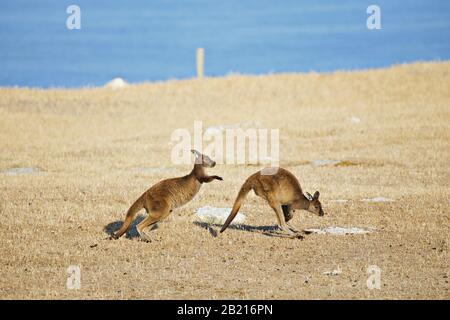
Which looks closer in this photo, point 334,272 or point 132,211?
point 334,272

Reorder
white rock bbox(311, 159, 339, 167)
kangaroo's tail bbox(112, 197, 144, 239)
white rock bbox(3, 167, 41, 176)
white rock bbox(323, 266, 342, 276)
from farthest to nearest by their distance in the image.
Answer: white rock bbox(311, 159, 339, 167)
white rock bbox(3, 167, 41, 176)
kangaroo's tail bbox(112, 197, 144, 239)
white rock bbox(323, 266, 342, 276)

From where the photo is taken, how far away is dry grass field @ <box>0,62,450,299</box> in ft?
30.9

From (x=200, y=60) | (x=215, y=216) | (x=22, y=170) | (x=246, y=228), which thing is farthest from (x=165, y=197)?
(x=200, y=60)

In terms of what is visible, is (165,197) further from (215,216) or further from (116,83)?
(116,83)

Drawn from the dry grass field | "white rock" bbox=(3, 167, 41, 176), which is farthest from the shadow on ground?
"white rock" bbox=(3, 167, 41, 176)

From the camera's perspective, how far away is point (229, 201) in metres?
15.4

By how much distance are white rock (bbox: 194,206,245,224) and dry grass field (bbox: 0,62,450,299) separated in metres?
0.24

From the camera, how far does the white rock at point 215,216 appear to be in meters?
13.3

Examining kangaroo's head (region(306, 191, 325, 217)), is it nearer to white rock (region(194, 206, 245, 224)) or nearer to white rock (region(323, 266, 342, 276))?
white rock (region(194, 206, 245, 224))

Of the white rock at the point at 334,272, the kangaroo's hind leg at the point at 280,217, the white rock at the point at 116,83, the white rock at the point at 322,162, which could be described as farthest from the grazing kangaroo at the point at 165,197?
the white rock at the point at 116,83

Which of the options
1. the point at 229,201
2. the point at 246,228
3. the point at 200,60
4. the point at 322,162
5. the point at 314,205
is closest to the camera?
the point at 314,205

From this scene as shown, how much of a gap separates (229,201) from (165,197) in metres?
4.23
